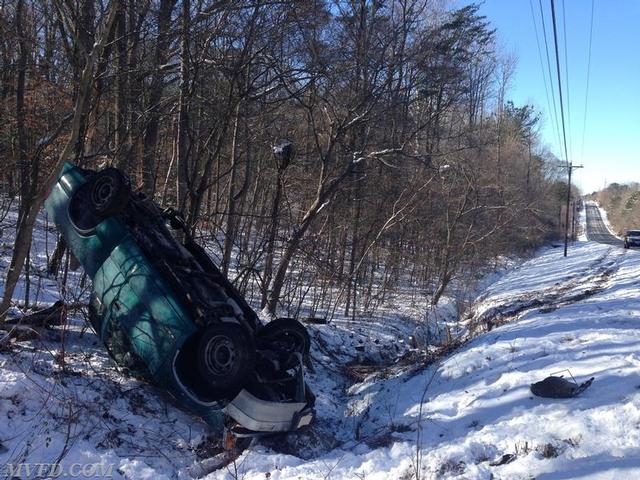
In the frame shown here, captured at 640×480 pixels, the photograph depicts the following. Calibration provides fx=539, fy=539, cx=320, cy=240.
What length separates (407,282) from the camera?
20797 mm

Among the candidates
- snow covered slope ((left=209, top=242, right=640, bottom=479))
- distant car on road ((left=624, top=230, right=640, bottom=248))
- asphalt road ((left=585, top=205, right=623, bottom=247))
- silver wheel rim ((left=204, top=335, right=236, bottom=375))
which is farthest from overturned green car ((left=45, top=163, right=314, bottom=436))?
asphalt road ((left=585, top=205, right=623, bottom=247))

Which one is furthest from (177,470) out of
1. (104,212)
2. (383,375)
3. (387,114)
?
(387,114)

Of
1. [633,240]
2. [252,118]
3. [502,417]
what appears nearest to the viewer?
[502,417]

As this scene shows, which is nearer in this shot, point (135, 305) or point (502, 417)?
point (135, 305)

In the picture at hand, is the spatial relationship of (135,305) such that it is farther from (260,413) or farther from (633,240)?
(633,240)

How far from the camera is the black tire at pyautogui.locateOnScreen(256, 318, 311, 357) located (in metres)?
5.51

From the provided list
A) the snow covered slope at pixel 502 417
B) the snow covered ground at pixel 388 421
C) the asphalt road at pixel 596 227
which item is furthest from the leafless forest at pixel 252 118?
the asphalt road at pixel 596 227

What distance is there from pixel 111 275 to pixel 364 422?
10.9ft

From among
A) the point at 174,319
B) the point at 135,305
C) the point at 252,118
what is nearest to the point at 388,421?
the point at 174,319

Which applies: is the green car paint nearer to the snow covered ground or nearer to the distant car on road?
the snow covered ground

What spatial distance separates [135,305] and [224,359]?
3.28ft

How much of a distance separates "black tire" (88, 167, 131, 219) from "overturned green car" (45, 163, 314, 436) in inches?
0.4

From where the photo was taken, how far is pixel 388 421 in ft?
20.1

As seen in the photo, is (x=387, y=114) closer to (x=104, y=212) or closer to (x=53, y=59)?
(x=53, y=59)
